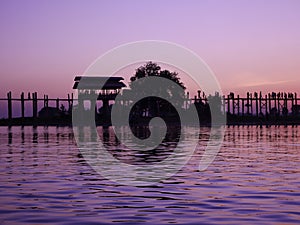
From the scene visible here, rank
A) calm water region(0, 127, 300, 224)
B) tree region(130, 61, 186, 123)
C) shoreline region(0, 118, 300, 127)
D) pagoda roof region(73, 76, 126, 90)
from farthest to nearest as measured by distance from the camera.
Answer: tree region(130, 61, 186, 123) < pagoda roof region(73, 76, 126, 90) < shoreline region(0, 118, 300, 127) < calm water region(0, 127, 300, 224)

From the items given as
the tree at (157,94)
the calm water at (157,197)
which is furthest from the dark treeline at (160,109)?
the calm water at (157,197)

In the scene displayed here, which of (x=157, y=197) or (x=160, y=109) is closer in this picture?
(x=157, y=197)

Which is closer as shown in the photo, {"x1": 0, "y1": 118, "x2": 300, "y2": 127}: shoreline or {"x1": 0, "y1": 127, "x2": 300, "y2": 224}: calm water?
{"x1": 0, "y1": 127, "x2": 300, "y2": 224}: calm water

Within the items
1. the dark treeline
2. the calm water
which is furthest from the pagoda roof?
the calm water

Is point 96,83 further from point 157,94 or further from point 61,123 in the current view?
point 157,94

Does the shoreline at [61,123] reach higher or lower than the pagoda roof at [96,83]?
lower

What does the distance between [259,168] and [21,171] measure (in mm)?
6600

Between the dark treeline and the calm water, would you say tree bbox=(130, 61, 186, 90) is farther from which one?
the calm water

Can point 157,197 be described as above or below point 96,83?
below

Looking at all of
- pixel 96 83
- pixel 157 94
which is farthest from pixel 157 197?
pixel 157 94

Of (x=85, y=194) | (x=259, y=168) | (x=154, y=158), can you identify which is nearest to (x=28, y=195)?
(x=85, y=194)

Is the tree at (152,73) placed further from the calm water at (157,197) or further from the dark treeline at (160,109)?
the calm water at (157,197)

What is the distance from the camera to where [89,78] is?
6844 centimetres

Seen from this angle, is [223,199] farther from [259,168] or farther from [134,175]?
[259,168]
